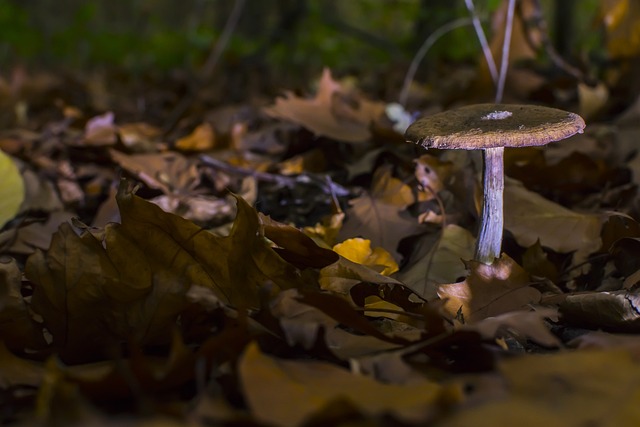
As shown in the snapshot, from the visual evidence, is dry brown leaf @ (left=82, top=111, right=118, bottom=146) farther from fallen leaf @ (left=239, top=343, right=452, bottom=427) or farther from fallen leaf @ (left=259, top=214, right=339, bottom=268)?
fallen leaf @ (left=239, top=343, right=452, bottom=427)

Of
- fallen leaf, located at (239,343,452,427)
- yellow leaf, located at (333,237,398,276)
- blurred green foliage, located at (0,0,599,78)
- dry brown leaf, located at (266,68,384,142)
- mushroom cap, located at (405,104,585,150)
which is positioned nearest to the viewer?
fallen leaf, located at (239,343,452,427)

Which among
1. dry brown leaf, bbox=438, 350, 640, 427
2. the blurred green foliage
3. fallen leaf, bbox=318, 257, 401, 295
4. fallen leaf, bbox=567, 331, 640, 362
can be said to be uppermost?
dry brown leaf, bbox=438, 350, 640, 427

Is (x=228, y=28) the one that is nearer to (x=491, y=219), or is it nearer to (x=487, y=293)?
Result: (x=491, y=219)

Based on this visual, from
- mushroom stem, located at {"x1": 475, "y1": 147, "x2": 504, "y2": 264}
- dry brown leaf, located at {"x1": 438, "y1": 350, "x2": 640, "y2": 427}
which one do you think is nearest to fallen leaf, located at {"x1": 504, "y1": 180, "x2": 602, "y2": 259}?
mushroom stem, located at {"x1": 475, "y1": 147, "x2": 504, "y2": 264}

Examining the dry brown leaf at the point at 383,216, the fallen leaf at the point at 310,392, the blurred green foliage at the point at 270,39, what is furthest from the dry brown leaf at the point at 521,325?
the blurred green foliage at the point at 270,39

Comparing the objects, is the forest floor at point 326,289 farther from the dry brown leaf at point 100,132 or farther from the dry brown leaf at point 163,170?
the dry brown leaf at point 100,132

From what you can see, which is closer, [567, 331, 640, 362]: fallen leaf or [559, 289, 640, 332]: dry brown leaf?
[567, 331, 640, 362]: fallen leaf
